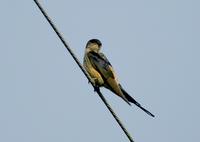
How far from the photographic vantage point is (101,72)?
31.9ft

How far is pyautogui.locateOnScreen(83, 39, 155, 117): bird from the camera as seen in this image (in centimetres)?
907

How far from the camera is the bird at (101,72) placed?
907 centimetres

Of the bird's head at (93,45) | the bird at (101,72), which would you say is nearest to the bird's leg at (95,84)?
the bird at (101,72)

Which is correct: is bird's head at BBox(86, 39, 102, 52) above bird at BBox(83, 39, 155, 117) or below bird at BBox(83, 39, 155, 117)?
above

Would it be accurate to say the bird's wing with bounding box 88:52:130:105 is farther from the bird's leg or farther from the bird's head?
the bird's head

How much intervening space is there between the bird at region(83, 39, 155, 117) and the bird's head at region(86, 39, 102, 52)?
6.0 inches

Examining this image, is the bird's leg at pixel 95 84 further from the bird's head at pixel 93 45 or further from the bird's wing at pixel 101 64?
the bird's head at pixel 93 45

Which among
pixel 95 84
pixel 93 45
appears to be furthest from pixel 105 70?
pixel 93 45

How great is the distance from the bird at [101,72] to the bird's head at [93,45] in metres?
0.15

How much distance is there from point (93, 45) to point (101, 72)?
1228mm

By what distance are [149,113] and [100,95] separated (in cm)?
68

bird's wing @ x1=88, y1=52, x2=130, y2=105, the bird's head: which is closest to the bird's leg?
bird's wing @ x1=88, y1=52, x2=130, y2=105

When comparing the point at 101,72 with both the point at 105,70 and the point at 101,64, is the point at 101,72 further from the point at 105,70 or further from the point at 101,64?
the point at 101,64

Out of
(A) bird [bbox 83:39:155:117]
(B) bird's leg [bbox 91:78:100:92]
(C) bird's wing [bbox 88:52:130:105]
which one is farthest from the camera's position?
Answer: (C) bird's wing [bbox 88:52:130:105]
